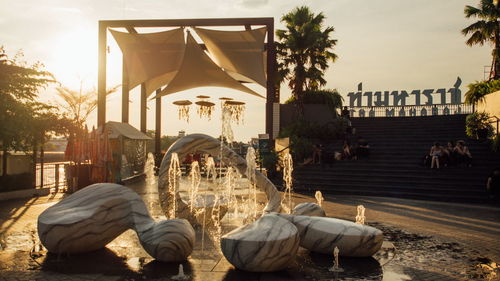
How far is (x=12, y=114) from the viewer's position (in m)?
12.8

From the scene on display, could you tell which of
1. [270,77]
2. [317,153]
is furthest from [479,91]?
[270,77]

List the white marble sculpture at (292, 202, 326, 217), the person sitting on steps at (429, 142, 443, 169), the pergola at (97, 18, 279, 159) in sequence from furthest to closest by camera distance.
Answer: the pergola at (97, 18, 279, 159)
the person sitting on steps at (429, 142, 443, 169)
the white marble sculpture at (292, 202, 326, 217)

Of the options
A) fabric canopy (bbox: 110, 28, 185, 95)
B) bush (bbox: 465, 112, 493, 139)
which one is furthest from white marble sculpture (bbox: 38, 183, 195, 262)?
fabric canopy (bbox: 110, 28, 185, 95)

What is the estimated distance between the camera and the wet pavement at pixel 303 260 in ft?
16.4

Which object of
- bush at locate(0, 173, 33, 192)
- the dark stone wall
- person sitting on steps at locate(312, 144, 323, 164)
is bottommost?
bush at locate(0, 173, 33, 192)

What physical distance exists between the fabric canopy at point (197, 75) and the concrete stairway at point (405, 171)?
8508 millimetres

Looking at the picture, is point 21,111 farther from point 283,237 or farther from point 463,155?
point 463,155

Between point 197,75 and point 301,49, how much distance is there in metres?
6.60

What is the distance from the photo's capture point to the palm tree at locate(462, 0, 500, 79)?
2691 centimetres

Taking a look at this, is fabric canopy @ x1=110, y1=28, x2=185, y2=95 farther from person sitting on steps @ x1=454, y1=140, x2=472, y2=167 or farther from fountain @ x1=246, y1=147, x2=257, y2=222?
person sitting on steps @ x1=454, y1=140, x2=472, y2=167

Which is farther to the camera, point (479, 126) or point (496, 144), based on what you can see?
point (479, 126)

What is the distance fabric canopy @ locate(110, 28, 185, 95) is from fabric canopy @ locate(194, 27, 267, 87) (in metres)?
1.77

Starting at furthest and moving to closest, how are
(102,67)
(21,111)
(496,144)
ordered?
(102,67)
(496,144)
(21,111)

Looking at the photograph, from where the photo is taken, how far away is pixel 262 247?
4.91 m
